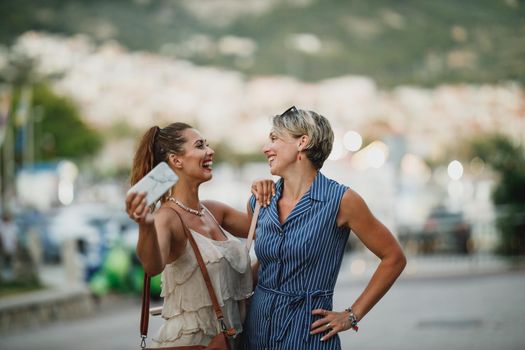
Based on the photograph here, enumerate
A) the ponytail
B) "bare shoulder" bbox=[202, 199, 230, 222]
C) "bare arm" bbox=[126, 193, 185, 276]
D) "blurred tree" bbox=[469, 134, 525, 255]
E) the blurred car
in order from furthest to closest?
the blurred car < "blurred tree" bbox=[469, 134, 525, 255] < "bare shoulder" bbox=[202, 199, 230, 222] < the ponytail < "bare arm" bbox=[126, 193, 185, 276]

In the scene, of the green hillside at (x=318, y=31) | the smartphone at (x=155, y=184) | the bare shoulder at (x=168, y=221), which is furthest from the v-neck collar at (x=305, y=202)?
the green hillside at (x=318, y=31)

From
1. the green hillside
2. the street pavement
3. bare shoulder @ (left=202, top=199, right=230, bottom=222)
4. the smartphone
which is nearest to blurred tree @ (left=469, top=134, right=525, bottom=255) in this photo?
the street pavement

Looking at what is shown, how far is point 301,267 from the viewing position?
3414 mm

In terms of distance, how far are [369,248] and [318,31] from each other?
444 feet

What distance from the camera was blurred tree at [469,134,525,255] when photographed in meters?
17.9

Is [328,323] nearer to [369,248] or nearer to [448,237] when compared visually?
[369,248]

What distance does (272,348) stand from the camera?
344 centimetres

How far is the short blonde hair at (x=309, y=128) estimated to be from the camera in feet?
11.4

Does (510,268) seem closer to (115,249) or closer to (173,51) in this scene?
(115,249)

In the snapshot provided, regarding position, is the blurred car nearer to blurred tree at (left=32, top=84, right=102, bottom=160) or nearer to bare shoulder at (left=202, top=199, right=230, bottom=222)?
bare shoulder at (left=202, top=199, right=230, bottom=222)

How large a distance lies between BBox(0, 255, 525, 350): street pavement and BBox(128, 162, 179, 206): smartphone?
606cm

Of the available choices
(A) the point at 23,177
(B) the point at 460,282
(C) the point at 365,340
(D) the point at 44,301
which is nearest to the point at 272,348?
(C) the point at 365,340

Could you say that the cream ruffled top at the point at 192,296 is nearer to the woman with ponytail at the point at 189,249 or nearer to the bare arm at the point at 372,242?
the woman with ponytail at the point at 189,249

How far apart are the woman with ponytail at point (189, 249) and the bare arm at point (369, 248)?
0.41 m
